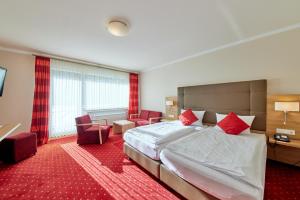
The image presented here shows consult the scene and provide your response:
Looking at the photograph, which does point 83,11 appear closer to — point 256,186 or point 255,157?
point 256,186

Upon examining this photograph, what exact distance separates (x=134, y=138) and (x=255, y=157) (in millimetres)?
1921

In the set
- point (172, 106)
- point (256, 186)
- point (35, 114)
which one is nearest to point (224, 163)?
point (256, 186)

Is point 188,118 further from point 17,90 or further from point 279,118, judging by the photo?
point 17,90

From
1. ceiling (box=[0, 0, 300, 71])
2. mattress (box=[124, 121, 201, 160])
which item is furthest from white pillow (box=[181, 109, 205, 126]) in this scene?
ceiling (box=[0, 0, 300, 71])

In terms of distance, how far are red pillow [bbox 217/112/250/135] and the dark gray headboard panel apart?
0.35 m

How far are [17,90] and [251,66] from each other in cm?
593

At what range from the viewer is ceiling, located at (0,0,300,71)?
192 centimetres

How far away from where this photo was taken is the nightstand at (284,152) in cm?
244

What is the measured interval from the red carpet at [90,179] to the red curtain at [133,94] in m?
3.19

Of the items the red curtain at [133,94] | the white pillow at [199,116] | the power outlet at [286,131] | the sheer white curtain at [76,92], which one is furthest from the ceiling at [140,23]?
the red curtain at [133,94]

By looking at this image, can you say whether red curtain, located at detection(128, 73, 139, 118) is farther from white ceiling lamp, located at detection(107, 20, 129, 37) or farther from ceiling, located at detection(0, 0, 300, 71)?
white ceiling lamp, located at detection(107, 20, 129, 37)

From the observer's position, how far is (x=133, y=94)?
6176 mm

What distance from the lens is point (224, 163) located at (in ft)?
5.10

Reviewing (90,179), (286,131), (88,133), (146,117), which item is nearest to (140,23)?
(90,179)
